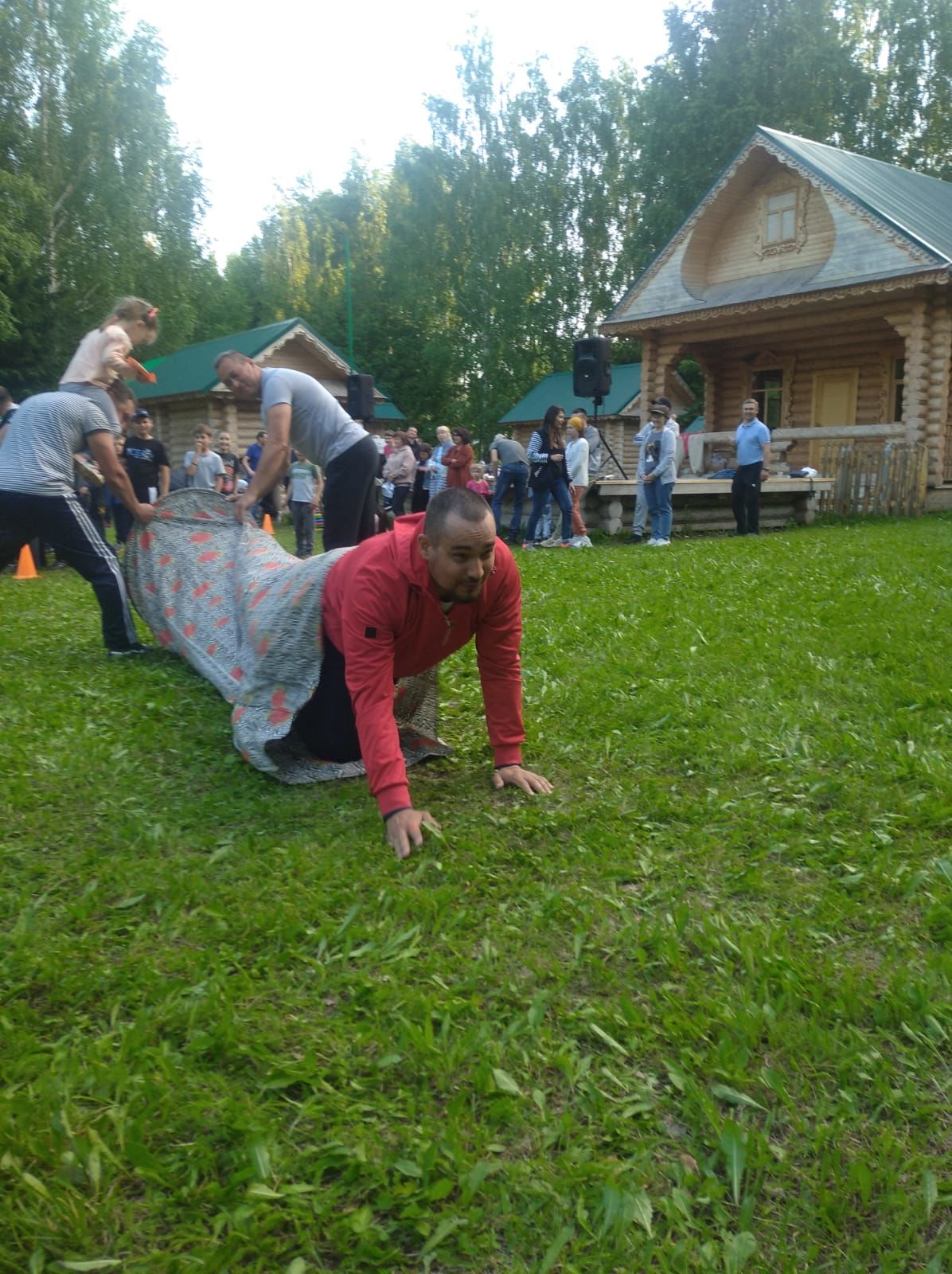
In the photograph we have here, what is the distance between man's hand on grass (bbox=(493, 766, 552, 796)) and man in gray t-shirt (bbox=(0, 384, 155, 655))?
3.10 metres

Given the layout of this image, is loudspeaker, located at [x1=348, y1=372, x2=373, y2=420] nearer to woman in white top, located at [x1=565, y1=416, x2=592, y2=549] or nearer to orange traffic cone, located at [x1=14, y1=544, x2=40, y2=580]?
woman in white top, located at [x1=565, y1=416, x2=592, y2=549]

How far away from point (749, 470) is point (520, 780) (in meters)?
11.7

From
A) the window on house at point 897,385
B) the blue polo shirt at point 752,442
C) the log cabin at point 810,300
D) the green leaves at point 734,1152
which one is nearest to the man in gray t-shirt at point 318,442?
the green leaves at point 734,1152

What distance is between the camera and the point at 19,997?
2566mm

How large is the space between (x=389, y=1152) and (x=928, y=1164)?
1068 mm

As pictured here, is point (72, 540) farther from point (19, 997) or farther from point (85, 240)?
point (85, 240)

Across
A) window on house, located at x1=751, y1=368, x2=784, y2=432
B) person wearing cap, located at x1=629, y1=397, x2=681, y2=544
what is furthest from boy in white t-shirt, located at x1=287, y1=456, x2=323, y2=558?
window on house, located at x1=751, y1=368, x2=784, y2=432

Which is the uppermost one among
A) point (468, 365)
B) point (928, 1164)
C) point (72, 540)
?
point (468, 365)

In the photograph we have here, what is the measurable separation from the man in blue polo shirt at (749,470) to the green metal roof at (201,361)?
14.9 m

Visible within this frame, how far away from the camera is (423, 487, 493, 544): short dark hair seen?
333 cm

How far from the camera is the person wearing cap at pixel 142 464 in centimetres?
1216

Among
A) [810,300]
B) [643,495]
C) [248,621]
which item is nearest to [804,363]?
[810,300]

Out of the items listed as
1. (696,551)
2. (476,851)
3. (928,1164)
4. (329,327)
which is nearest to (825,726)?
(476,851)

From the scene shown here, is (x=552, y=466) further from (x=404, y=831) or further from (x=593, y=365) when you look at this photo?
(x=404, y=831)
